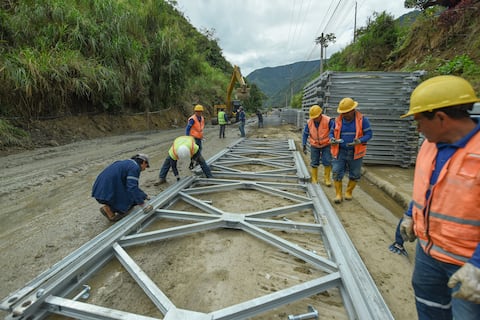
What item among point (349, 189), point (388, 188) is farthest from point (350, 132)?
point (388, 188)

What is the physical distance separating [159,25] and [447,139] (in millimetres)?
16034

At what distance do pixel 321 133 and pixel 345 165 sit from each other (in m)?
0.84

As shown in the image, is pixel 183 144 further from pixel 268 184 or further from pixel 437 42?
pixel 437 42

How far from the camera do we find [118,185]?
3102mm

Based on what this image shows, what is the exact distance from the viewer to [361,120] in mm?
3902

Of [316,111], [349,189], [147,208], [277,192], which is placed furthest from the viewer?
[316,111]

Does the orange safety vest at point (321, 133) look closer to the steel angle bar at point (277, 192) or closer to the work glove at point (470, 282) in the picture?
the steel angle bar at point (277, 192)

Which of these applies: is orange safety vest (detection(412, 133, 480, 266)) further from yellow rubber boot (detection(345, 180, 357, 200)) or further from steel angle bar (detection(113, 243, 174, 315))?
yellow rubber boot (detection(345, 180, 357, 200))

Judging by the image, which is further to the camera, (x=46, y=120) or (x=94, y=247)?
(x=46, y=120)

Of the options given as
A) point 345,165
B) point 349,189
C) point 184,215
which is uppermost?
point 345,165

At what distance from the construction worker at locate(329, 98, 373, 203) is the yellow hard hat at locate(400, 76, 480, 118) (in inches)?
103

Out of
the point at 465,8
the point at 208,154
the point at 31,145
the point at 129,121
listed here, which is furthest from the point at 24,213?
the point at 465,8

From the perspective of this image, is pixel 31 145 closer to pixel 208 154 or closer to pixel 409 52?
pixel 208 154

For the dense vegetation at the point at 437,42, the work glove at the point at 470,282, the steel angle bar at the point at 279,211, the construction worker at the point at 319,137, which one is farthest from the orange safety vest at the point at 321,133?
the dense vegetation at the point at 437,42
